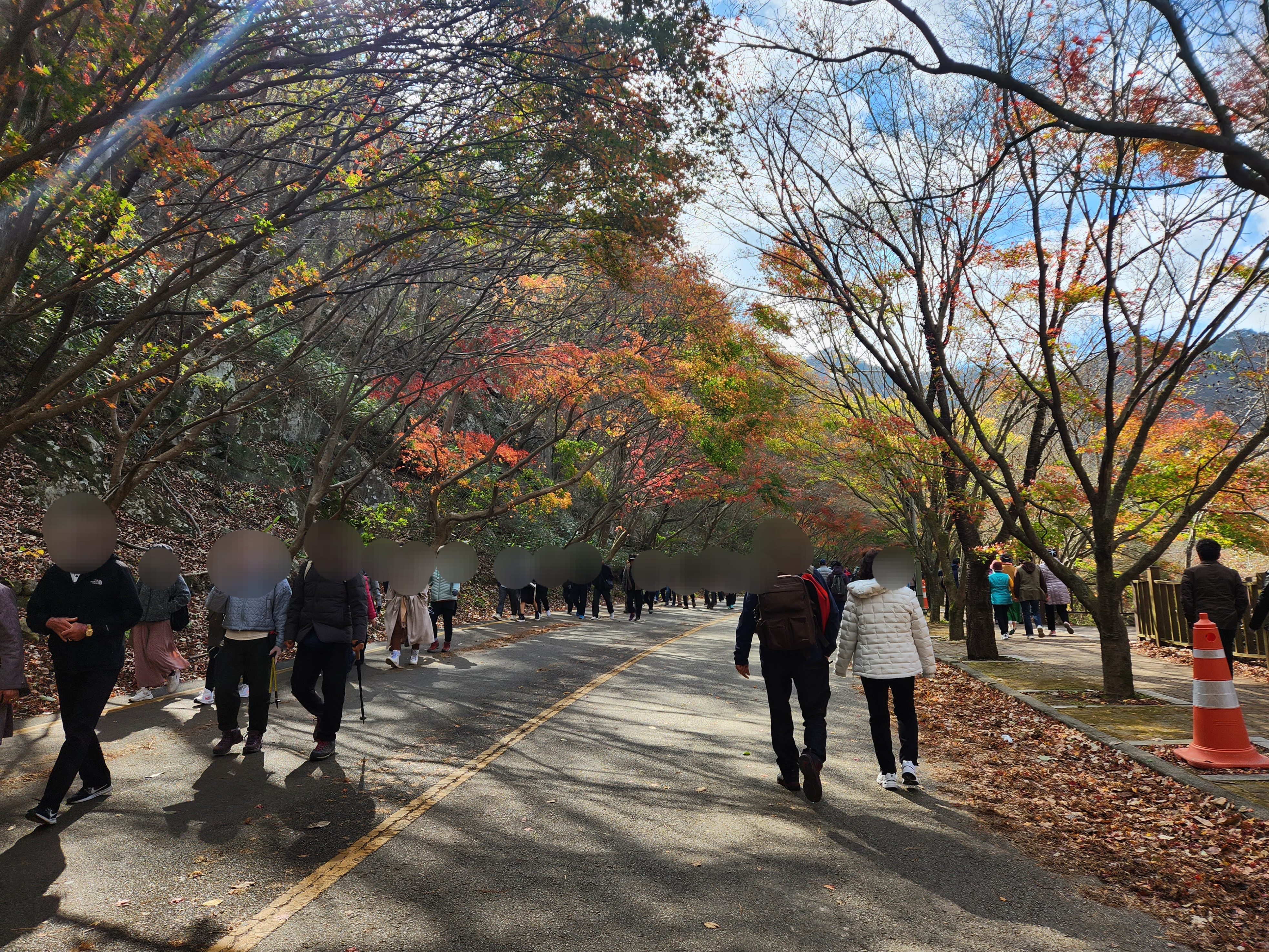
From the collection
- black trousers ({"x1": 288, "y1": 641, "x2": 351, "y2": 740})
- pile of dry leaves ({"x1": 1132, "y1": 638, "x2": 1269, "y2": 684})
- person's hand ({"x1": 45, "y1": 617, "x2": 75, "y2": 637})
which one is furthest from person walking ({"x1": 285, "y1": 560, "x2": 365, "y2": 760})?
pile of dry leaves ({"x1": 1132, "y1": 638, "x2": 1269, "y2": 684})

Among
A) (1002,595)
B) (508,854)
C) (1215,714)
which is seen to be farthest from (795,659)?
(1002,595)

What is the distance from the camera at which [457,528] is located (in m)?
27.8

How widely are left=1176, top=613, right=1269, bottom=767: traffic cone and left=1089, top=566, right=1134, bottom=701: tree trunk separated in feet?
9.81

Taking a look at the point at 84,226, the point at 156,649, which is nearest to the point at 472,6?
the point at 84,226

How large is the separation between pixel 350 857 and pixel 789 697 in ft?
10.3

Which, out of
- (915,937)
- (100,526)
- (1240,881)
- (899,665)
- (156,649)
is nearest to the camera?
(915,937)

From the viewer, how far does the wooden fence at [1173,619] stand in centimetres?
1272

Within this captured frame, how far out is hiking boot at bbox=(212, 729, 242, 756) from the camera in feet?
22.1

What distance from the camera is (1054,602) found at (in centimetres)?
2006

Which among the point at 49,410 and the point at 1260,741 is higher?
the point at 49,410

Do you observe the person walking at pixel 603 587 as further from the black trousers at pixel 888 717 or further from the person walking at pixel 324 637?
the black trousers at pixel 888 717

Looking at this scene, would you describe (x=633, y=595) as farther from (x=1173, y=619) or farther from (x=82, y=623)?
(x=82, y=623)

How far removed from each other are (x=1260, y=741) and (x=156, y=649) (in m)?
11.1

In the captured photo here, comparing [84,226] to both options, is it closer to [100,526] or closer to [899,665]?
[100,526]
